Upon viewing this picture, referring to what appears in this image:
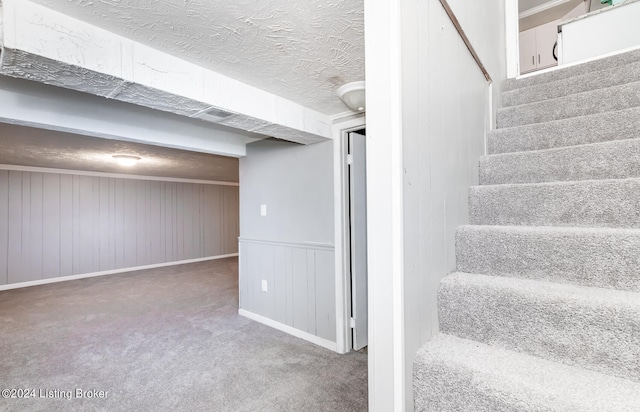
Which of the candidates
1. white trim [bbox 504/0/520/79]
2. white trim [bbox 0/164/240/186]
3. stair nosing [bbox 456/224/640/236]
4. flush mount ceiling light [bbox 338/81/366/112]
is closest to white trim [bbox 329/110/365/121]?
flush mount ceiling light [bbox 338/81/366/112]

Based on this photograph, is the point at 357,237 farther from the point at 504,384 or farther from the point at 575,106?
the point at 504,384

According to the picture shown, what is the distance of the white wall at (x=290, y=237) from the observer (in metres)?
2.84

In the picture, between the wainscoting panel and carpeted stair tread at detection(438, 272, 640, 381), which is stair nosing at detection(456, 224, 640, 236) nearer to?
carpeted stair tread at detection(438, 272, 640, 381)

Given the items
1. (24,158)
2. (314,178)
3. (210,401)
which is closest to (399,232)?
(210,401)

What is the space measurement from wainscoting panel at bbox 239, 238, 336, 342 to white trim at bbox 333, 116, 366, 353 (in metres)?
0.07

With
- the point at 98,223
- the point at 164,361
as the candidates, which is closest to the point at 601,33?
the point at 164,361

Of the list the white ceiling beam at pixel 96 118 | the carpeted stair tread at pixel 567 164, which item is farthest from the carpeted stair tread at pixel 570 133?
the white ceiling beam at pixel 96 118

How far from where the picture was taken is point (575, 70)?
2.14m

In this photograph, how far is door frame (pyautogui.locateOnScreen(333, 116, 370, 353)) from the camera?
2.71m

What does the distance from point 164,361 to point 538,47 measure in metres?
6.17

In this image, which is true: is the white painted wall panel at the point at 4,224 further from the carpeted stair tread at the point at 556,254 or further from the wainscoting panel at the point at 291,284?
the carpeted stair tread at the point at 556,254

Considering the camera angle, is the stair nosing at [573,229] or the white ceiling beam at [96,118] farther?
the white ceiling beam at [96,118]

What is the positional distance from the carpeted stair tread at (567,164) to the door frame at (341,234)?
1294 millimetres

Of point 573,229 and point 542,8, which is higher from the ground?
point 542,8
